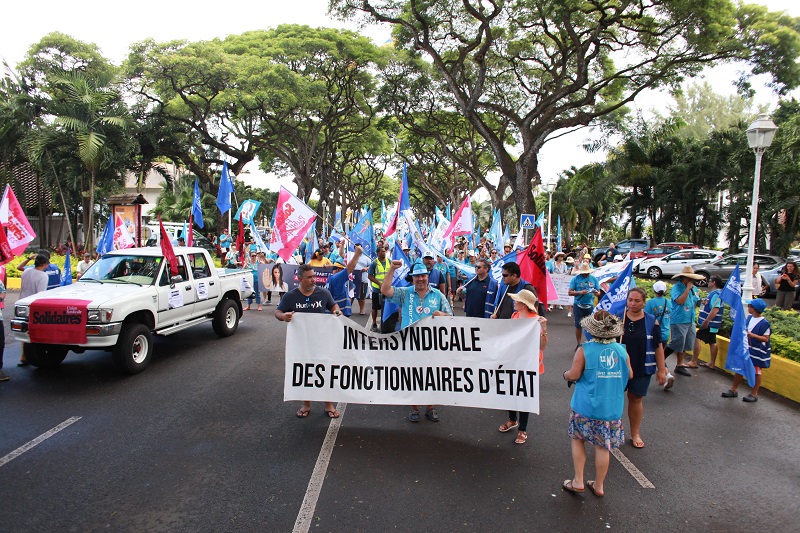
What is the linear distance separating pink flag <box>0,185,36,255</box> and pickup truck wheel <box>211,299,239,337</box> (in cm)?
367

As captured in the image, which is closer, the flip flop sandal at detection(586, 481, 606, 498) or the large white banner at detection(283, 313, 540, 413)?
the flip flop sandal at detection(586, 481, 606, 498)

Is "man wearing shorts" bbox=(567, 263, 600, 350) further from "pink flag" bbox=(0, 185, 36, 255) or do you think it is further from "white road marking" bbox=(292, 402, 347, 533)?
"pink flag" bbox=(0, 185, 36, 255)

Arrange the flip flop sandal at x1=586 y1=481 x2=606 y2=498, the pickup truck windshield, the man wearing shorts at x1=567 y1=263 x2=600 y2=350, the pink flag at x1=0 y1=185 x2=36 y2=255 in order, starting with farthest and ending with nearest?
the pink flag at x1=0 y1=185 x2=36 y2=255 < the man wearing shorts at x1=567 y1=263 x2=600 y2=350 < the pickup truck windshield < the flip flop sandal at x1=586 y1=481 x2=606 y2=498

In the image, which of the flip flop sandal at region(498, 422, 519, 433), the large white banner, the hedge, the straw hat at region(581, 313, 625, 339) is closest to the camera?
the straw hat at region(581, 313, 625, 339)

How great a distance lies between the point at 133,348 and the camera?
7.61m

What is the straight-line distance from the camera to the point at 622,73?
20500 millimetres

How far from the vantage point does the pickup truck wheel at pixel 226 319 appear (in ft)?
33.6

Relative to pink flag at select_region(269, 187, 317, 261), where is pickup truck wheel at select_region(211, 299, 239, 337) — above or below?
below

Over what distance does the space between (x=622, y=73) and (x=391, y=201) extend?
5768 centimetres

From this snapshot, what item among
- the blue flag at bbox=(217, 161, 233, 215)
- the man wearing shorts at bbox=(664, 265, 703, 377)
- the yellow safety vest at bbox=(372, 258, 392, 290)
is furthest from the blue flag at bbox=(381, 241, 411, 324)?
the blue flag at bbox=(217, 161, 233, 215)

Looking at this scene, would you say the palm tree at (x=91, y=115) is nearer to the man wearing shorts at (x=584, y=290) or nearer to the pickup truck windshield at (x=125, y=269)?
the pickup truck windshield at (x=125, y=269)

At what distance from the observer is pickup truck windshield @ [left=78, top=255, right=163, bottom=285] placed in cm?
827

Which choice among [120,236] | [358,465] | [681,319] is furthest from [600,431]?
[120,236]

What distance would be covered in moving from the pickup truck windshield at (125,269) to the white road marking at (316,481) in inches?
176
